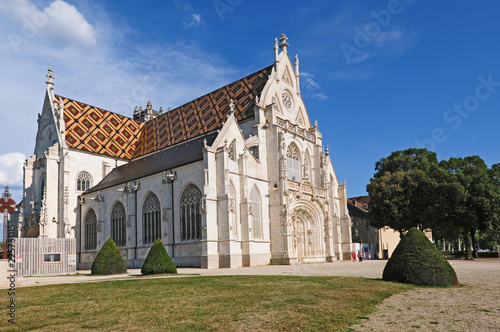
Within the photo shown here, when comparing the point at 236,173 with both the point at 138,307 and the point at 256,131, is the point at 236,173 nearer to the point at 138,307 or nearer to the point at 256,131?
the point at 256,131

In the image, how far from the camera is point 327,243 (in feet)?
117

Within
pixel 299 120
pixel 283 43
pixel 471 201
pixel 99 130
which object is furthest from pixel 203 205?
pixel 471 201

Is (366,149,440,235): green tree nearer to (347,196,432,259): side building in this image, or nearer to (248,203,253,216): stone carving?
(347,196,432,259): side building

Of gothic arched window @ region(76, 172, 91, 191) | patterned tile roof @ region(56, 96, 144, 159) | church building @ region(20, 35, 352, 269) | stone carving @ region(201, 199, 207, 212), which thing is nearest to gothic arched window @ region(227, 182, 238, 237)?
church building @ region(20, 35, 352, 269)

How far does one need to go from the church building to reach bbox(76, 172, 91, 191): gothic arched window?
0.10m

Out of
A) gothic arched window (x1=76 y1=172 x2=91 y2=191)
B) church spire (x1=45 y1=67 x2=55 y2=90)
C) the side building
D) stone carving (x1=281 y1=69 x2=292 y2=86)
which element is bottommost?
the side building

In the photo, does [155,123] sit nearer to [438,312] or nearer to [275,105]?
[275,105]

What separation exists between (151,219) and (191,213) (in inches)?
191

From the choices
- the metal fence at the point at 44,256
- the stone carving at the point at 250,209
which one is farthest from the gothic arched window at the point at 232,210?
the metal fence at the point at 44,256

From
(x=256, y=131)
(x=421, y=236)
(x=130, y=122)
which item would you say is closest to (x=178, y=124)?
(x=130, y=122)

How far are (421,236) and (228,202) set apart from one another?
15512 mm

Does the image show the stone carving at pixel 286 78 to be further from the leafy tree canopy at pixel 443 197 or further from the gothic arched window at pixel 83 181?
the gothic arched window at pixel 83 181

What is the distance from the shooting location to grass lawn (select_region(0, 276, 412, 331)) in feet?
23.2

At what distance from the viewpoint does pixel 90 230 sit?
123 feet
